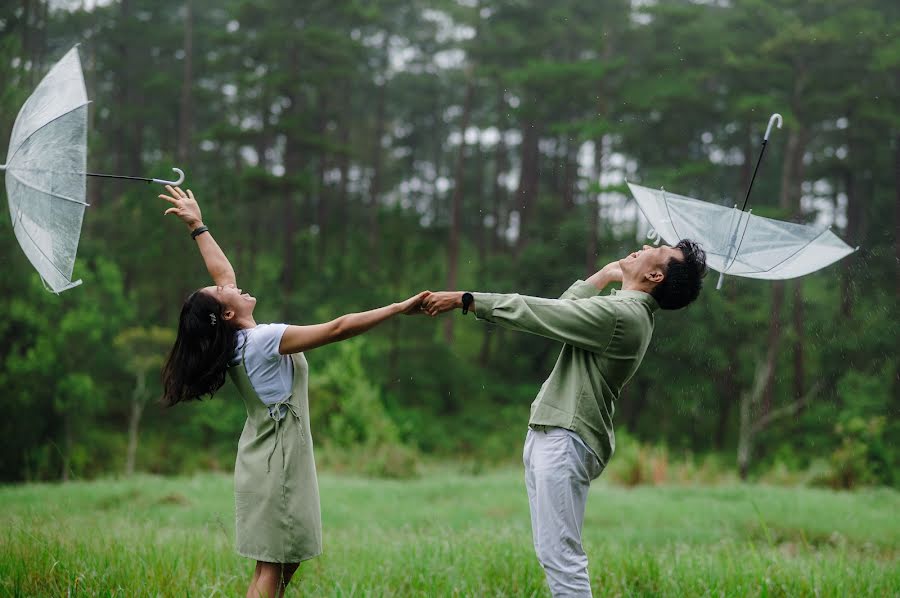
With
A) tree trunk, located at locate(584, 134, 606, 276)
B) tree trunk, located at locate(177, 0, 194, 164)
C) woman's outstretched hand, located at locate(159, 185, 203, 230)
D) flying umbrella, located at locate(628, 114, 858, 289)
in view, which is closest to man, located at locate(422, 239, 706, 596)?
flying umbrella, located at locate(628, 114, 858, 289)

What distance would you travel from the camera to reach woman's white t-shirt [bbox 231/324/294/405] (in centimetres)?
315

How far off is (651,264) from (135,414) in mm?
13534

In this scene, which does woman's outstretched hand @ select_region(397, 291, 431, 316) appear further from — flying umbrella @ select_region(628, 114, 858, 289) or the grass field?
the grass field

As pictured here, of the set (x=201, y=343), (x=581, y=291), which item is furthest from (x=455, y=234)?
(x=201, y=343)

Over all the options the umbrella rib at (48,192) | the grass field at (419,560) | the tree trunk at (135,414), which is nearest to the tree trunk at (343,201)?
the tree trunk at (135,414)

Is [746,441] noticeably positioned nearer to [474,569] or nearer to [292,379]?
[474,569]

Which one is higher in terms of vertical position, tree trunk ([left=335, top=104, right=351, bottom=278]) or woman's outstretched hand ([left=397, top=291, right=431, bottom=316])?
tree trunk ([left=335, top=104, right=351, bottom=278])

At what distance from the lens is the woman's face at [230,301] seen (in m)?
3.23

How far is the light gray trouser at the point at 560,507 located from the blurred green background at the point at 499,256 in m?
9.39

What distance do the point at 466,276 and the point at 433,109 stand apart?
6.46 metres

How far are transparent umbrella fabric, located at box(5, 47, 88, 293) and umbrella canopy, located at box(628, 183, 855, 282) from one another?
2.63m

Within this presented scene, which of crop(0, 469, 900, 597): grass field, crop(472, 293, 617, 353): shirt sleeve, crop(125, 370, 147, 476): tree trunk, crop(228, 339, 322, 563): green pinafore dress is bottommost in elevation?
crop(125, 370, 147, 476): tree trunk

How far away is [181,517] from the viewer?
7.75 meters

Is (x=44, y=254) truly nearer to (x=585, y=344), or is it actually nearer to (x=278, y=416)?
(x=278, y=416)
